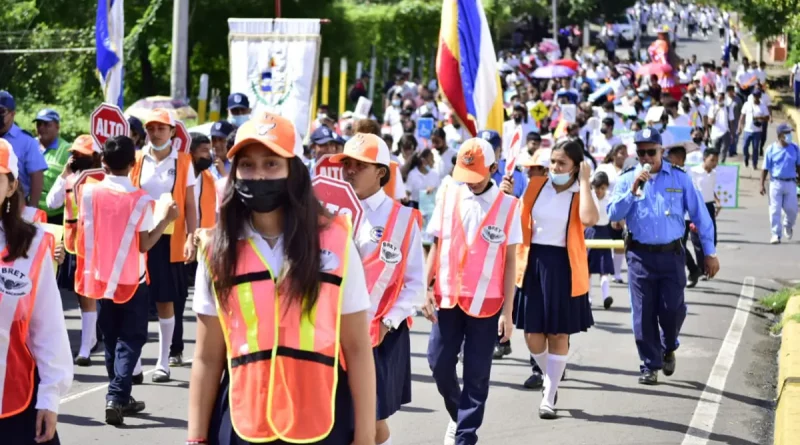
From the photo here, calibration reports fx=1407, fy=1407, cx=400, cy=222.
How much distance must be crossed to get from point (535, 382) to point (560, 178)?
71.5 inches

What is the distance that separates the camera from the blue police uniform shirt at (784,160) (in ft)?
70.1

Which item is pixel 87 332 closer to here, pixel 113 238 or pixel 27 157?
pixel 27 157

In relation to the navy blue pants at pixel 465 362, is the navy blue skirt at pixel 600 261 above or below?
below

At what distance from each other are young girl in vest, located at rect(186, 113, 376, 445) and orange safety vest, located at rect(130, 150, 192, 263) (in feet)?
19.0

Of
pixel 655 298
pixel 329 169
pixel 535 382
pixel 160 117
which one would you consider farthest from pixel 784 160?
pixel 329 169

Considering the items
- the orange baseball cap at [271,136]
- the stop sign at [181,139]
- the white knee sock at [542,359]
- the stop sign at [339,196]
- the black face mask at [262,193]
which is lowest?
the white knee sock at [542,359]

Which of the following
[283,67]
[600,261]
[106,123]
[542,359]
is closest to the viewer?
[542,359]

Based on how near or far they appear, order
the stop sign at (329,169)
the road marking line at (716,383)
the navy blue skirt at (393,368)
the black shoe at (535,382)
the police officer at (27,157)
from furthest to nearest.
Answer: the police officer at (27,157)
the black shoe at (535,382)
the road marking line at (716,383)
the stop sign at (329,169)
the navy blue skirt at (393,368)

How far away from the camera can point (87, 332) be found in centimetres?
1092

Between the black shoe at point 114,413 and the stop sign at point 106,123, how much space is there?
2.99 meters

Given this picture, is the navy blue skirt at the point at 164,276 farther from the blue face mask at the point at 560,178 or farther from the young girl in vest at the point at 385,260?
the young girl in vest at the point at 385,260

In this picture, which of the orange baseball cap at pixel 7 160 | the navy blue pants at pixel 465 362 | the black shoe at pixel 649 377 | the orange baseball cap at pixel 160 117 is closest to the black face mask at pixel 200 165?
the orange baseball cap at pixel 160 117

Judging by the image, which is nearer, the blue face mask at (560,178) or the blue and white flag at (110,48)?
the blue face mask at (560,178)

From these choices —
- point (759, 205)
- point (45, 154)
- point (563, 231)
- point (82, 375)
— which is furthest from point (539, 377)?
point (759, 205)
